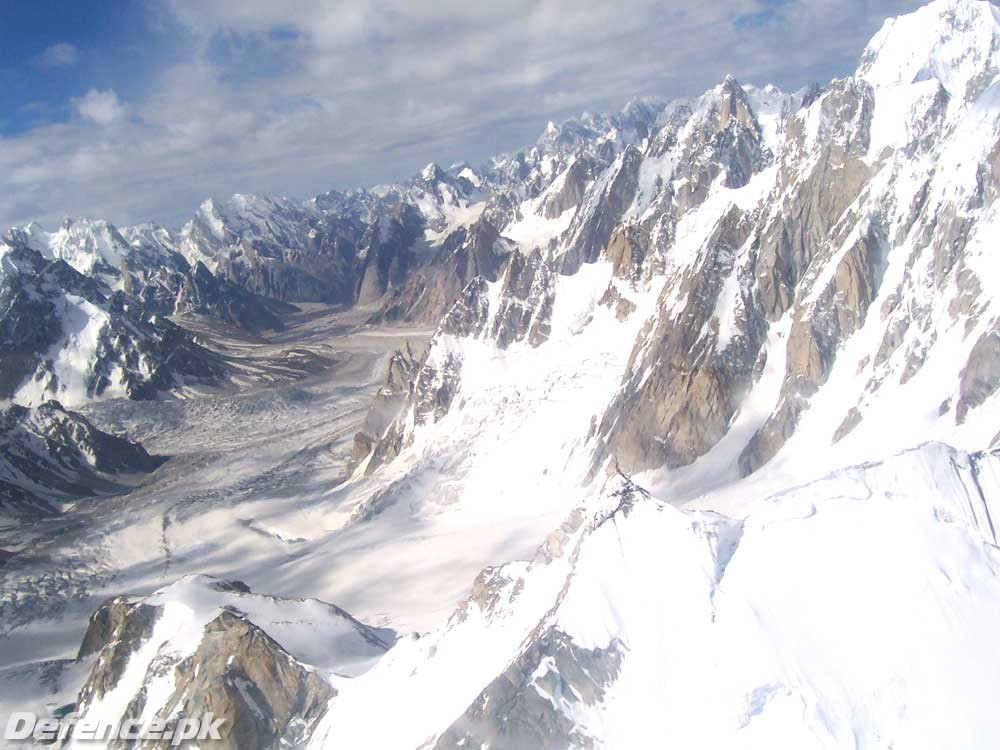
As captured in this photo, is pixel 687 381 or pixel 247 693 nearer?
pixel 247 693

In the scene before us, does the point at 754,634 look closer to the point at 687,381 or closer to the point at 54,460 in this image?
the point at 687,381

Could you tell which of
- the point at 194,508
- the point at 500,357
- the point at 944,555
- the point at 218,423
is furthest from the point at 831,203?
the point at 218,423

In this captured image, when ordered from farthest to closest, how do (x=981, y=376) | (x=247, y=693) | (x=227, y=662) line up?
1. (x=981, y=376)
2. (x=227, y=662)
3. (x=247, y=693)

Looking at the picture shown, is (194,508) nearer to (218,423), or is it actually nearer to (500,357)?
(500,357)

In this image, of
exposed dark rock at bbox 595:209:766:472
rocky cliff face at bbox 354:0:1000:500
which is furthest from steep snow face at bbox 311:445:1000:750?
exposed dark rock at bbox 595:209:766:472

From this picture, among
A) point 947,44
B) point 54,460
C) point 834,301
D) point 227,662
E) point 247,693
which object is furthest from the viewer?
point 947,44

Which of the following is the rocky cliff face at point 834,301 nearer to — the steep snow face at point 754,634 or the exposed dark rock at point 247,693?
the steep snow face at point 754,634

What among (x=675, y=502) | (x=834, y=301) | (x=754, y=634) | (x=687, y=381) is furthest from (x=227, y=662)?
(x=834, y=301)
